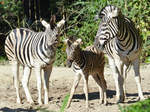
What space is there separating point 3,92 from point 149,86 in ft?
11.5

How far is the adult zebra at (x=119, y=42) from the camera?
23.8ft

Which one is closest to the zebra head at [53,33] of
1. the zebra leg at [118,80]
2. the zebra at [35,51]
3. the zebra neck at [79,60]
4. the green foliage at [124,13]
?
the zebra at [35,51]

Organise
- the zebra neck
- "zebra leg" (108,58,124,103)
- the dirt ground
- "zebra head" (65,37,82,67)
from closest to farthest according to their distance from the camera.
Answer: "zebra head" (65,37,82,67) < the zebra neck < the dirt ground < "zebra leg" (108,58,124,103)

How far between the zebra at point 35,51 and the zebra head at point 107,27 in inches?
35.5

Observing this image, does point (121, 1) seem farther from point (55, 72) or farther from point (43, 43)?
point (43, 43)

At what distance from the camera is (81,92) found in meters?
9.47

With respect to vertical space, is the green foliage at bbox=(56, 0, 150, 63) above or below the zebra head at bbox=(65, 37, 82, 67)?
above

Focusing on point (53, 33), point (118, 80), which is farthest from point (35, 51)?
point (118, 80)

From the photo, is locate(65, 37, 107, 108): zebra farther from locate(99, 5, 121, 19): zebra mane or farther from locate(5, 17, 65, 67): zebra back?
locate(99, 5, 121, 19): zebra mane

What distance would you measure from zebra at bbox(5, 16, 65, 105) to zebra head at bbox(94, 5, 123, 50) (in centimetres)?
90

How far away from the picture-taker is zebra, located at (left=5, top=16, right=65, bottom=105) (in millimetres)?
7812

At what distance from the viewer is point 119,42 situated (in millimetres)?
7719

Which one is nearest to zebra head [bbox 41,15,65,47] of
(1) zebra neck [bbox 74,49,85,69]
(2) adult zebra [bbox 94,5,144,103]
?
(1) zebra neck [bbox 74,49,85,69]

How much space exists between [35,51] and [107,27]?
166 centimetres
